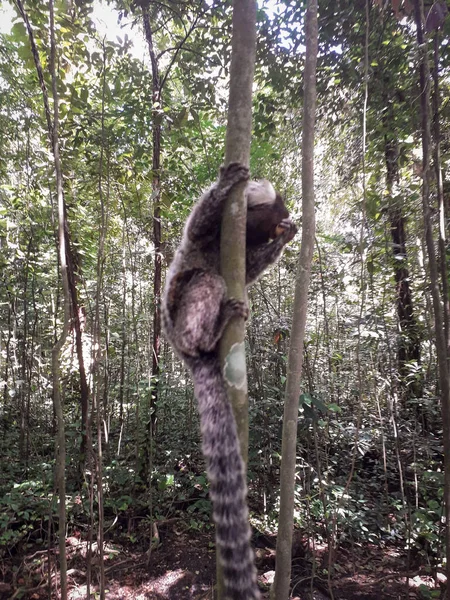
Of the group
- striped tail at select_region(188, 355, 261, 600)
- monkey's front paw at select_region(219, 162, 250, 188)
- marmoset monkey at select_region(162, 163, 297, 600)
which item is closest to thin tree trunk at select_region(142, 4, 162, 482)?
marmoset monkey at select_region(162, 163, 297, 600)

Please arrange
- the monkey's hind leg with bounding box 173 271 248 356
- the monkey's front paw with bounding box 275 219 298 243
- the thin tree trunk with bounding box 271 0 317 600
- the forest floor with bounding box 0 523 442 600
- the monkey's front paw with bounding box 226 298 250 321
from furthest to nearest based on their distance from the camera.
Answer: the forest floor with bounding box 0 523 442 600, the monkey's front paw with bounding box 275 219 298 243, the monkey's hind leg with bounding box 173 271 248 356, the thin tree trunk with bounding box 271 0 317 600, the monkey's front paw with bounding box 226 298 250 321

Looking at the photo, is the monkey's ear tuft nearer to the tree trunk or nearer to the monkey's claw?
the monkey's claw

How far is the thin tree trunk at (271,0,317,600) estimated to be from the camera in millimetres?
2705

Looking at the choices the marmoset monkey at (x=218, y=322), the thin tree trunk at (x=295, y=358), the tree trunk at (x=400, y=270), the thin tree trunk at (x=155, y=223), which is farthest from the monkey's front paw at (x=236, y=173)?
the thin tree trunk at (x=155, y=223)

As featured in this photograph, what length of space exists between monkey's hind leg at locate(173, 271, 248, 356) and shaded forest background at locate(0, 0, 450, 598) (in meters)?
1.09

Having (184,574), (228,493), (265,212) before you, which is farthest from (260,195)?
(184,574)

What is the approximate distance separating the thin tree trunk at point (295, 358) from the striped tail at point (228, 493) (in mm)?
523

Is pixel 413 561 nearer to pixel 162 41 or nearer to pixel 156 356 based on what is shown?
pixel 156 356

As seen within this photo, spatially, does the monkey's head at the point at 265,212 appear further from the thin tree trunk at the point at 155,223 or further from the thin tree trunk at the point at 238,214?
the thin tree trunk at the point at 155,223

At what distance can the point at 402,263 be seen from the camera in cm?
658

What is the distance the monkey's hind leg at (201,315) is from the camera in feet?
10.3

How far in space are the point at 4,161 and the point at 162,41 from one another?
3783mm

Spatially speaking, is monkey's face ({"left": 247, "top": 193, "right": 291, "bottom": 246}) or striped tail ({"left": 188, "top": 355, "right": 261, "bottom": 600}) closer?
striped tail ({"left": 188, "top": 355, "right": 261, "bottom": 600})

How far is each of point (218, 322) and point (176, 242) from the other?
5.12 metres
